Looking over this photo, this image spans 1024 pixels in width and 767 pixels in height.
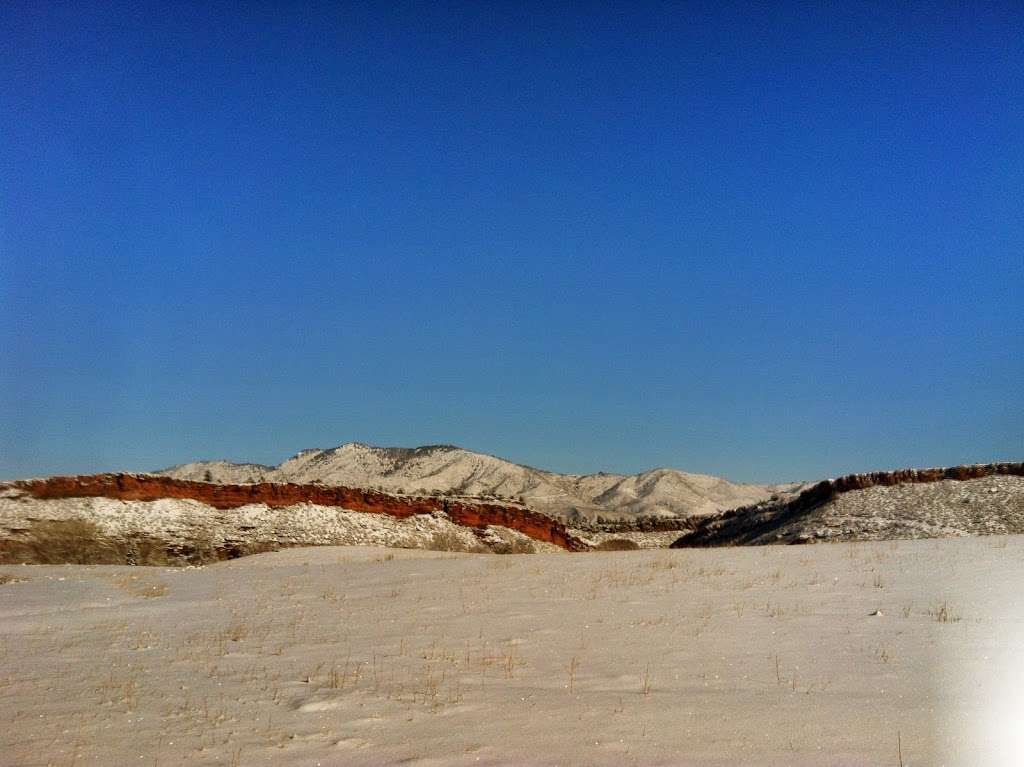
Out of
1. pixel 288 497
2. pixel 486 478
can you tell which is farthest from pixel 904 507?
pixel 486 478

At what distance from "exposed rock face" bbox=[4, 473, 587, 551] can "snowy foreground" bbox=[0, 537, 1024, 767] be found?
1059 centimetres

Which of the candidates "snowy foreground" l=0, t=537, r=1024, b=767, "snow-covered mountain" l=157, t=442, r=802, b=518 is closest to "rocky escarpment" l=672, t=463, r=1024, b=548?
"snowy foreground" l=0, t=537, r=1024, b=767

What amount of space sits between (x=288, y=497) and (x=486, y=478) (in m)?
36.5

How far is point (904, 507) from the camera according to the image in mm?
25781

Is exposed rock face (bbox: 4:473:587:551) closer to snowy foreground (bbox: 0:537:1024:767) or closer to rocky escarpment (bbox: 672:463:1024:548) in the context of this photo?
rocky escarpment (bbox: 672:463:1024:548)

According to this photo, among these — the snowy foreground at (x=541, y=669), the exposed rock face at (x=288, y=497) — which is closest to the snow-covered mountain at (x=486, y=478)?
the exposed rock face at (x=288, y=497)

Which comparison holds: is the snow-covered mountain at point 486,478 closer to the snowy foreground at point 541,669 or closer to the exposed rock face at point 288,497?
the exposed rock face at point 288,497

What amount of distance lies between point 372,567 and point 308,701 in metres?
10.5

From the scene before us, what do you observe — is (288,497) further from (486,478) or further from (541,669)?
(486,478)

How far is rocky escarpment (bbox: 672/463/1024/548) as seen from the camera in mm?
23312

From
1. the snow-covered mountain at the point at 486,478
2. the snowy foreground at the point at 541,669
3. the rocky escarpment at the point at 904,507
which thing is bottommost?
the snowy foreground at the point at 541,669

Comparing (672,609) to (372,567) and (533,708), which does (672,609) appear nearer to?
(533,708)

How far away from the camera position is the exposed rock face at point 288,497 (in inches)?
942

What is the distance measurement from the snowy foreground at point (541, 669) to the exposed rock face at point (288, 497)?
34.7 feet
